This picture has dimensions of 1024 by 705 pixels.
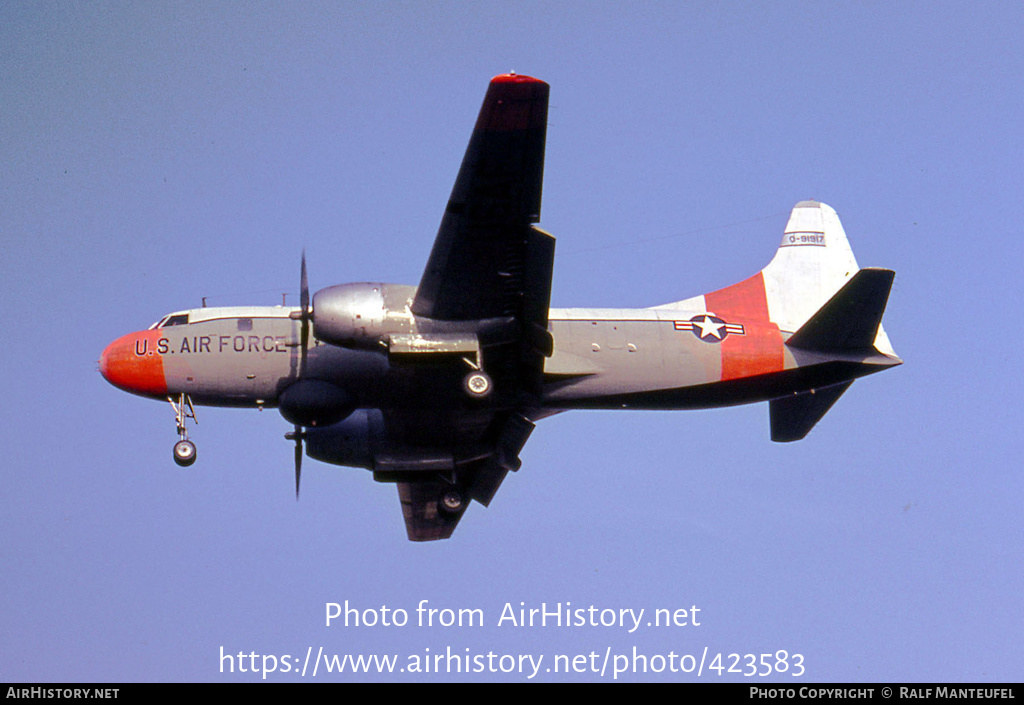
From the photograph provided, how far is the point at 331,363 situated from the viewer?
26.3 meters

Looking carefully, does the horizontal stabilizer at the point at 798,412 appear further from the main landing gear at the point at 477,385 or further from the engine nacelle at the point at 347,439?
the engine nacelle at the point at 347,439

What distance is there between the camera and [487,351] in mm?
25250

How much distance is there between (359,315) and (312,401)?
284 centimetres

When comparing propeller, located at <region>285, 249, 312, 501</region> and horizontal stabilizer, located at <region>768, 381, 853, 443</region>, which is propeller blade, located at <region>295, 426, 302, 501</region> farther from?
horizontal stabilizer, located at <region>768, 381, 853, 443</region>

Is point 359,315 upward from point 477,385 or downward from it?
upward

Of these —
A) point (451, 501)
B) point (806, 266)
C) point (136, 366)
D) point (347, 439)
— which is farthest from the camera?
point (806, 266)

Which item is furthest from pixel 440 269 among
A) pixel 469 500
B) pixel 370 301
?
pixel 469 500

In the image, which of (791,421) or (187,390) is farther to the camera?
(791,421)

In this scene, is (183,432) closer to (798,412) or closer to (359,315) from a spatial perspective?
(359,315)

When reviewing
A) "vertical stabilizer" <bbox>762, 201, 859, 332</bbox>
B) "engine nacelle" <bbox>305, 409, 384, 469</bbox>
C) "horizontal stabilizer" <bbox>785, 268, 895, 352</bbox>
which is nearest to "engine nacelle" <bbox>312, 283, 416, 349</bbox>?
"engine nacelle" <bbox>305, 409, 384, 469</bbox>

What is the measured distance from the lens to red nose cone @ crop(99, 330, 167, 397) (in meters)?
26.5

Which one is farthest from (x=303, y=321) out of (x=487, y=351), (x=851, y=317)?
(x=851, y=317)
